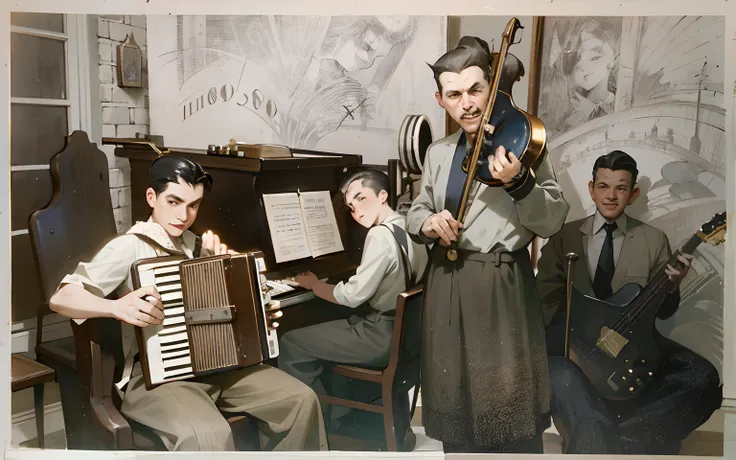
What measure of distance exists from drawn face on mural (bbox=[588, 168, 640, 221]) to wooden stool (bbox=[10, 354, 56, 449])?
2.17 meters

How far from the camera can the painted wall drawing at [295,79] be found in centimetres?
229

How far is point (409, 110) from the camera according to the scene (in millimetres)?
2289

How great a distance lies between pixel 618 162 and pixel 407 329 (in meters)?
1.01

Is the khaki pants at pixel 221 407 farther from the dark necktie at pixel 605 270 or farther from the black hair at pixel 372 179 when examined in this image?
the dark necktie at pixel 605 270

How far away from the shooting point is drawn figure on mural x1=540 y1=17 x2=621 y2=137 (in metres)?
2.28

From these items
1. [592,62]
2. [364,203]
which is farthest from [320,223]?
[592,62]

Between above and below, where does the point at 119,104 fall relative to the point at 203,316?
above

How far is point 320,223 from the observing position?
231 cm

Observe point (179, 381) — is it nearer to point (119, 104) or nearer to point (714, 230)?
point (119, 104)

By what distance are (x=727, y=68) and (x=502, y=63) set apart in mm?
851

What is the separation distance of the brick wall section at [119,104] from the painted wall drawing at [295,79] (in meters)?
0.04

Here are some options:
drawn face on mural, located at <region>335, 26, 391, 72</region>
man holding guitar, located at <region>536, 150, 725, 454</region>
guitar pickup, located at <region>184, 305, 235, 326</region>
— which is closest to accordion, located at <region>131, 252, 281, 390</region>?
guitar pickup, located at <region>184, 305, 235, 326</region>

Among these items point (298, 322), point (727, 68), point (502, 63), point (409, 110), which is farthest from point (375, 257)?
point (727, 68)

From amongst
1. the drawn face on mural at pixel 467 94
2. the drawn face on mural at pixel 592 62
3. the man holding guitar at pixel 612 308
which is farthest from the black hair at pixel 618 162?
the drawn face on mural at pixel 467 94
